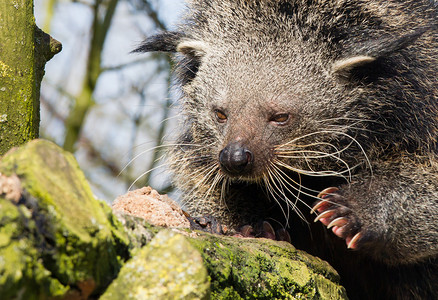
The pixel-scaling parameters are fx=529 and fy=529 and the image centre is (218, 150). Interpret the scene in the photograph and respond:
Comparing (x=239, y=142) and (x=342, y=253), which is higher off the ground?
(x=239, y=142)

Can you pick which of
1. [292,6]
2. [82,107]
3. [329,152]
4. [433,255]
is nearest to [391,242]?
[433,255]

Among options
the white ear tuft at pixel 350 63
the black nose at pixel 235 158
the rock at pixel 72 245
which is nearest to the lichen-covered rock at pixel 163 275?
the rock at pixel 72 245

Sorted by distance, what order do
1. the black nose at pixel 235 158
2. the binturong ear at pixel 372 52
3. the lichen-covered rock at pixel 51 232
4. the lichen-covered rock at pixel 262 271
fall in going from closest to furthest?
the lichen-covered rock at pixel 51 232
the lichen-covered rock at pixel 262 271
the black nose at pixel 235 158
the binturong ear at pixel 372 52

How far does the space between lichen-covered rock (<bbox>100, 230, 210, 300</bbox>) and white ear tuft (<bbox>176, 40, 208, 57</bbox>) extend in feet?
10.9

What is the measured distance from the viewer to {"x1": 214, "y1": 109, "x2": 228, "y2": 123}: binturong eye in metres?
4.91

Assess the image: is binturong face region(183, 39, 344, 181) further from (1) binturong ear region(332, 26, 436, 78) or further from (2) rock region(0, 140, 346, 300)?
(2) rock region(0, 140, 346, 300)

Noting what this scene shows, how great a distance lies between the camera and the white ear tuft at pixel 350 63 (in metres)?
4.68

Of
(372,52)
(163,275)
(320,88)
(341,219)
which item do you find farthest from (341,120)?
(163,275)

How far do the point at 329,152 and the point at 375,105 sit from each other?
59 centimetres

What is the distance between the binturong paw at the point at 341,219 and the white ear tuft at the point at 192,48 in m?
1.98

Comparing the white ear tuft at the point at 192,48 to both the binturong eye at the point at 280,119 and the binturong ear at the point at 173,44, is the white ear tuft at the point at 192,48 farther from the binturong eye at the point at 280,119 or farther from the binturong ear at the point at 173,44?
the binturong eye at the point at 280,119

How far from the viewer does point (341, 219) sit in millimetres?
4430

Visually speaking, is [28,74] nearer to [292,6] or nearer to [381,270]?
[292,6]

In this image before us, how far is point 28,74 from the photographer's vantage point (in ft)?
13.5
